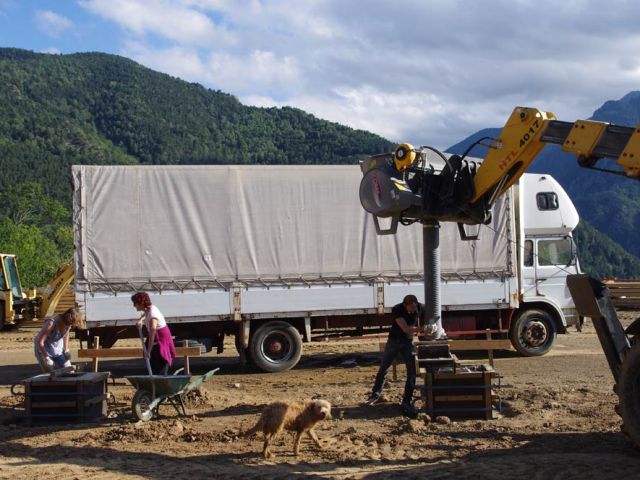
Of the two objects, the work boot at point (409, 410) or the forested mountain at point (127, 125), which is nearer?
the work boot at point (409, 410)

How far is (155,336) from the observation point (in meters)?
9.76

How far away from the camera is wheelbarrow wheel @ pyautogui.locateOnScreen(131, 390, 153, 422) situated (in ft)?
31.2

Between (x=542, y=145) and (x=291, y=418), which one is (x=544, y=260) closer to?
(x=542, y=145)

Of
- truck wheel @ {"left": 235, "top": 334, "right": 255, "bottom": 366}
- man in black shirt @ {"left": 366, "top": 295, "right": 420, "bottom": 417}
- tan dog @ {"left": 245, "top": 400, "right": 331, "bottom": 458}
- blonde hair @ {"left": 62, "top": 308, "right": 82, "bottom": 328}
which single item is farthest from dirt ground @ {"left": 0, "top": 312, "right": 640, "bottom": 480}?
truck wheel @ {"left": 235, "top": 334, "right": 255, "bottom": 366}

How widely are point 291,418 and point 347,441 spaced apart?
0.92m

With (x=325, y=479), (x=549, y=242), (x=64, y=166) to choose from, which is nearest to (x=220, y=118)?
(x=64, y=166)

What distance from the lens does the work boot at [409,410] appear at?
9812 millimetres

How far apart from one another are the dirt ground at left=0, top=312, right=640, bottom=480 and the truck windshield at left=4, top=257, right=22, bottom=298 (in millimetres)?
11504

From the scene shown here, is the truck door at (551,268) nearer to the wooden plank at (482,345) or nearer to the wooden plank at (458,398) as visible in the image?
the wooden plank at (482,345)

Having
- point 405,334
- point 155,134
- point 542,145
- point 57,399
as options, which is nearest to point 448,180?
point 542,145

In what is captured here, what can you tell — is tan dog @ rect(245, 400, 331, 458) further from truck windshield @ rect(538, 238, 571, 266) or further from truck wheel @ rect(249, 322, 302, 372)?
truck windshield @ rect(538, 238, 571, 266)

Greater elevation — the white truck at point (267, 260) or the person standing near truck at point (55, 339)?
the white truck at point (267, 260)

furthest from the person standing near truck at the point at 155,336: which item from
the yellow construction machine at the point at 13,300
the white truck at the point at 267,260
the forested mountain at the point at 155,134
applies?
the forested mountain at the point at 155,134

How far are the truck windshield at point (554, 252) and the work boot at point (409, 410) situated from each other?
7000 mm
